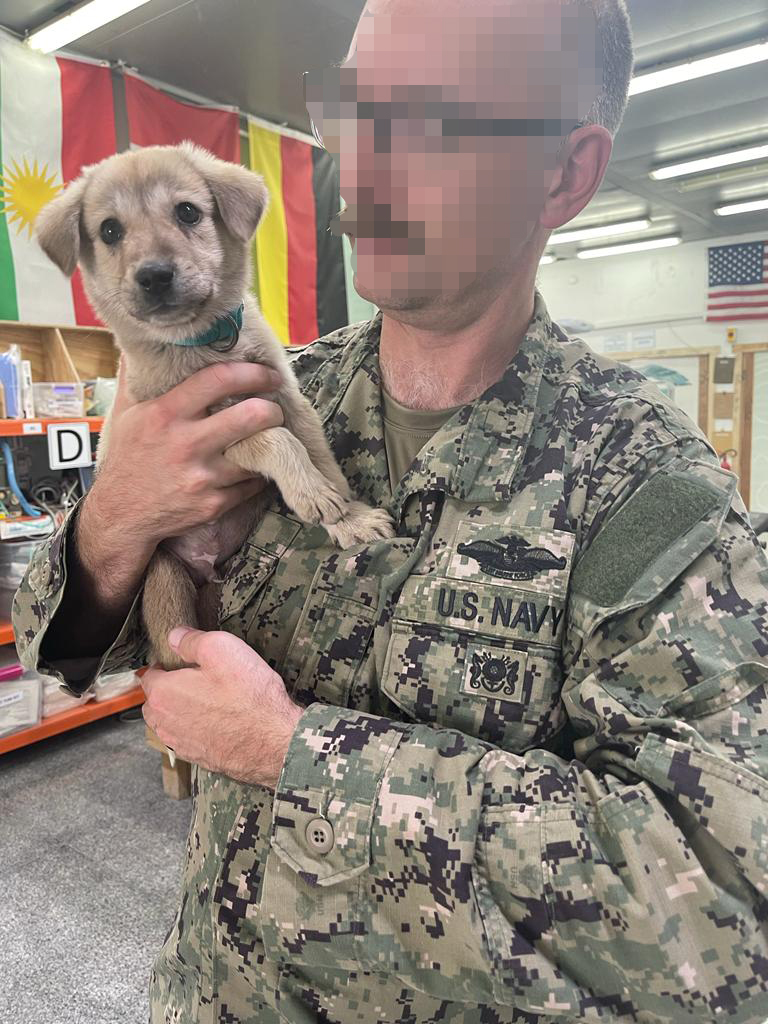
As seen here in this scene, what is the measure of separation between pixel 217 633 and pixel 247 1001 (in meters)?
0.53

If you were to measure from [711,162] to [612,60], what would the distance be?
27.1 feet

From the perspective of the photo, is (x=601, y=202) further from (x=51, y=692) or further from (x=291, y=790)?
(x=291, y=790)

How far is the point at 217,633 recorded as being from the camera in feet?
3.92

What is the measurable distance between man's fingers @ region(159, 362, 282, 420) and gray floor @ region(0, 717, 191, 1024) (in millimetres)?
2284

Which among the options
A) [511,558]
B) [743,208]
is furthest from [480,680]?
[743,208]

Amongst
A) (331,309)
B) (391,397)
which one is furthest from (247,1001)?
(331,309)

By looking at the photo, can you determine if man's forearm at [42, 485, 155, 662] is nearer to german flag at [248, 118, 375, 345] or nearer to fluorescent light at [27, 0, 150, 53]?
fluorescent light at [27, 0, 150, 53]

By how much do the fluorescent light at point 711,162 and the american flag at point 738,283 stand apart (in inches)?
137

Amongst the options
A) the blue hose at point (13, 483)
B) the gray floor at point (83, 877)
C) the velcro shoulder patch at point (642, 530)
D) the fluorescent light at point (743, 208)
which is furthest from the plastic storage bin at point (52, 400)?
the fluorescent light at point (743, 208)

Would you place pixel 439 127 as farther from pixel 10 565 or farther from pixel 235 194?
pixel 10 565

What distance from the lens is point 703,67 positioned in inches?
225

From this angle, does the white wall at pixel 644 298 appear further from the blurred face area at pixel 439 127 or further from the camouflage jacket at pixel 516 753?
the camouflage jacket at pixel 516 753

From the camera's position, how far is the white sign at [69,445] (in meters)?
4.18

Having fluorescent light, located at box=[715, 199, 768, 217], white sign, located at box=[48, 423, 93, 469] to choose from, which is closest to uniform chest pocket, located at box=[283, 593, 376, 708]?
white sign, located at box=[48, 423, 93, 469]
